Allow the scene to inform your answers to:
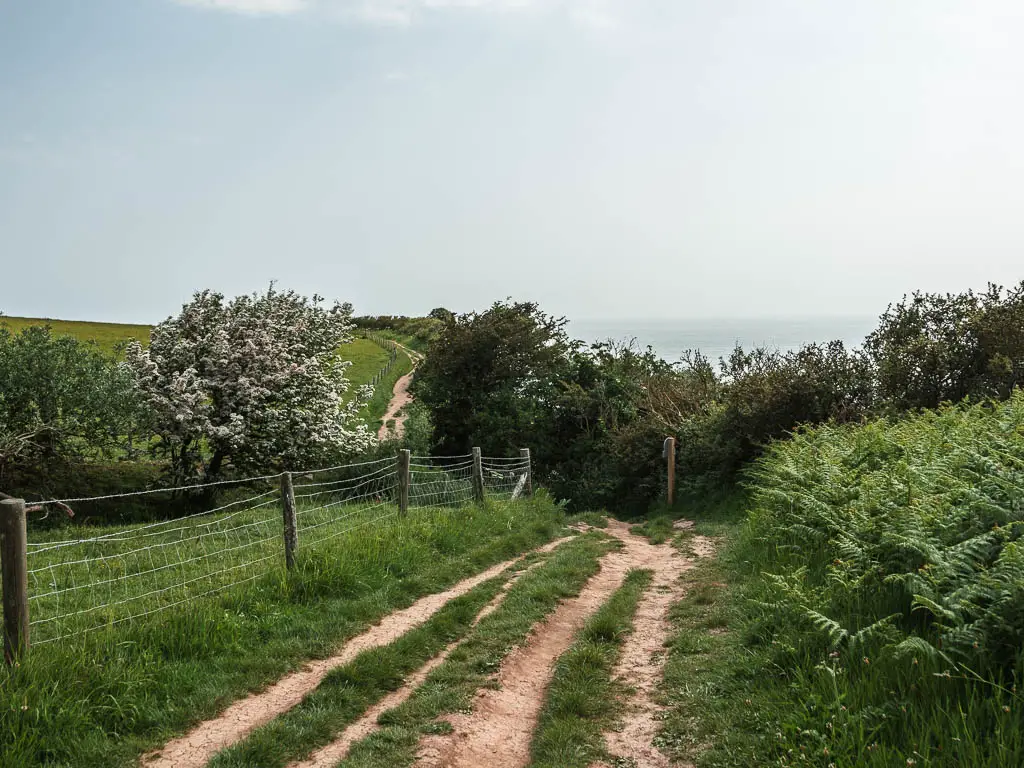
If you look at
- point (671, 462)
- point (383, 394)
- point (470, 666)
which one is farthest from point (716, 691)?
point (383, 394)

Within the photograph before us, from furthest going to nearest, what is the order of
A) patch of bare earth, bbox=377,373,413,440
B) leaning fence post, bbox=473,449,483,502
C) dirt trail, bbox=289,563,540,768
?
patch of bare earth, bbox=377,373,413,440, leaning fence post, bbox=473,449,483,502, dirt trail, bbox=289,563,540,768

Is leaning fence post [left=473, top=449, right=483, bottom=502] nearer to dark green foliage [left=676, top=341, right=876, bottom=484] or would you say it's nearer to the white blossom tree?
dark green foliage [left=676, top=341, right=876, bottom=484]

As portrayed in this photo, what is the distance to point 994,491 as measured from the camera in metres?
6.30

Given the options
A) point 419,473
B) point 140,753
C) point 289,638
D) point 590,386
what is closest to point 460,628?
point 289,638

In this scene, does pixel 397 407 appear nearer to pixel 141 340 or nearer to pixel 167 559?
pixel 141 340

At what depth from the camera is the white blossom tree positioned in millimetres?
20375

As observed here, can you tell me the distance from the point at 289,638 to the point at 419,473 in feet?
42.1

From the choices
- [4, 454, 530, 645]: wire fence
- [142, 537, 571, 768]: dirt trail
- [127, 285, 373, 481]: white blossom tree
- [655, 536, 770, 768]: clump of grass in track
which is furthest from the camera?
[127, 285, 373, 481]: white blossom tree

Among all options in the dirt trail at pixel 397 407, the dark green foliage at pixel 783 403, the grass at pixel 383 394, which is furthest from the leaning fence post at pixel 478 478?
the grass at pixel 383 394

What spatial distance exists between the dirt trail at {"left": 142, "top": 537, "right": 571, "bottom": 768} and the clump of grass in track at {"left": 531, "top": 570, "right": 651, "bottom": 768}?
191 centimetres

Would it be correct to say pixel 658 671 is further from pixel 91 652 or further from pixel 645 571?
pixel 91 652

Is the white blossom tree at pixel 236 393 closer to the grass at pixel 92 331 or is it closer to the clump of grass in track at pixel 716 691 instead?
the clump of grass in track at pixel 716 691

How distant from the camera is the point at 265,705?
573 centimetres

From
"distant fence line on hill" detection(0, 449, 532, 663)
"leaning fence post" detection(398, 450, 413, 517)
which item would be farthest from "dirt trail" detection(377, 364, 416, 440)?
"leaning fence post" detection(398, 450, 413, 517)
